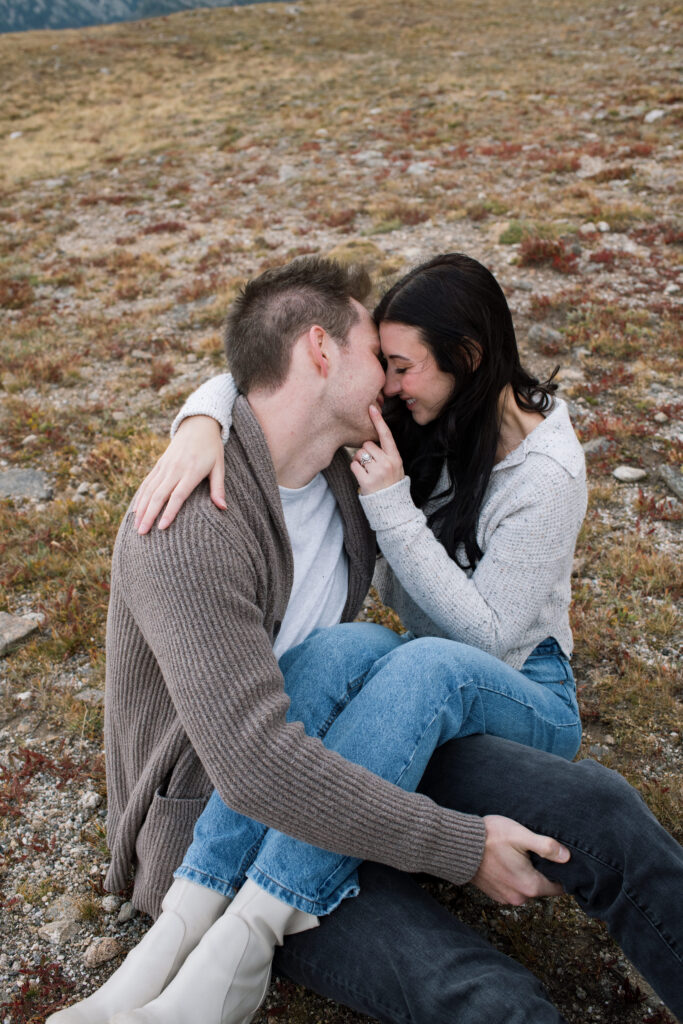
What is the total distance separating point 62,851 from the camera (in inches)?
153

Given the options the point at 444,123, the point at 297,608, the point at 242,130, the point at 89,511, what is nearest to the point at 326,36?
Result: the point at 242,130

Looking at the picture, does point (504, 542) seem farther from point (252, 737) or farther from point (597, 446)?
point (597, 446)

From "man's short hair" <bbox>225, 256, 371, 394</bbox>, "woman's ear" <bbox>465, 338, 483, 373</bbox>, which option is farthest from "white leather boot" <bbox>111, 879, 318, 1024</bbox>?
"woman's ear" <bbox>465, 338, 483, 373</bbox>

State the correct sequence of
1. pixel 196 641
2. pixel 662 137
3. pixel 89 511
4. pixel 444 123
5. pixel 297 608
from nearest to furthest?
pixel 196 641
pixel 297 608
pixel 89 511
pixel 662 137
pixel 444 123

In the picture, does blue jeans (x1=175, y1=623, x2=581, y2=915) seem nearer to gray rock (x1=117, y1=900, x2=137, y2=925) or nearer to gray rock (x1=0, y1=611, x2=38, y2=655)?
gray rock (x1=117, y1=900, x2=137, y2=925)

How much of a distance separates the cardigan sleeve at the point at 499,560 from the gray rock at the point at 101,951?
6.87 feet

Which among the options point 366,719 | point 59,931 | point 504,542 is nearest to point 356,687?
point 366,719

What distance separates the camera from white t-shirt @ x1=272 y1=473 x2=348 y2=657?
12.2ft

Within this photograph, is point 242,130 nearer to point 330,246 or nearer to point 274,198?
point 274,198

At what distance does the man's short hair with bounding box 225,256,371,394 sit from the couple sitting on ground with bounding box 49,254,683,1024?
14mm

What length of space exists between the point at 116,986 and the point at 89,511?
449 centimetres

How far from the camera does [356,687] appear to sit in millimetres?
3309

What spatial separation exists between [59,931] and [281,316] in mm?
3048

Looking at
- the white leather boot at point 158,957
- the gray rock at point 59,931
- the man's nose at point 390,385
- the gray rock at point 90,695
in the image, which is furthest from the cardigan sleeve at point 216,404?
the gray rock at point 59,931
